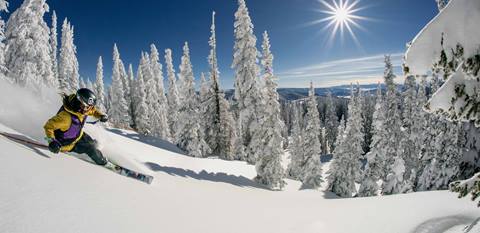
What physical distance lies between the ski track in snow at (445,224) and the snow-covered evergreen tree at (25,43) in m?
29.5

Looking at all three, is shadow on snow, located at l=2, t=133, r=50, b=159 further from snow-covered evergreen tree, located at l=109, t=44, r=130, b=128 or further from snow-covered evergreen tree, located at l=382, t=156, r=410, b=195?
snow-covered evergreen tree, located at l=109, t=44, r=130, b=128

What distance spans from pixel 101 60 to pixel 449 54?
6924 centimetres

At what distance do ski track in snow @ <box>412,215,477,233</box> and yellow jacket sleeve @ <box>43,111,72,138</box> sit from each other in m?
8.27

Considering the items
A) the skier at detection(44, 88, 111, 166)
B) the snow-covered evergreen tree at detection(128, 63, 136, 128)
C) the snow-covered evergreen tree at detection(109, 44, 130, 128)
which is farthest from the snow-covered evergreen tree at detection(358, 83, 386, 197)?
the snow-covered evergreen tree at detection(128, 63, 136, 128)

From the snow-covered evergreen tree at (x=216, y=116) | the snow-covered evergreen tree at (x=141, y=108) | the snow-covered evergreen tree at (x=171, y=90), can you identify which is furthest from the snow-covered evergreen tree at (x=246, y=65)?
the snow-covered evergreen tree at (x=141, y=108)

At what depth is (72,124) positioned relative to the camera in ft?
24.4

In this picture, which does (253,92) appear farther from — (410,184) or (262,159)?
(410,184)

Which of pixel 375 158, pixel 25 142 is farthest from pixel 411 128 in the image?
pixel 25 142

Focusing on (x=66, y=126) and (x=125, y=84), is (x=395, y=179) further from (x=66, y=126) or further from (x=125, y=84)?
(x=125, y=84)

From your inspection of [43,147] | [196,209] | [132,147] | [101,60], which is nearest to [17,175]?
[43,147]

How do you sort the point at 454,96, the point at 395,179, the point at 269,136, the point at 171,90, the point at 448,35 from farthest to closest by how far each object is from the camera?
the point at 171,90, the point at 269,136, the point at 395,179, the point at 454,96, the point at 448,35

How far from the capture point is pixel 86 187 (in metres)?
5.66

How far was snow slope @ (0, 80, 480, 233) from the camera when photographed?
4234 millimetres

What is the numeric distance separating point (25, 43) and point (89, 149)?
24563 mm
